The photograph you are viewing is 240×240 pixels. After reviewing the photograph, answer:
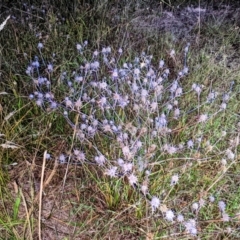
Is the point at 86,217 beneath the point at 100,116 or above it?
beneath

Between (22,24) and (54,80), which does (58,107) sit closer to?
(54,80)

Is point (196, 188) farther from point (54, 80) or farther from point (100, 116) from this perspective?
point (54, 80)

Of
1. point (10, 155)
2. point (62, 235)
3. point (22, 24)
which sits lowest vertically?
point (62, 235)

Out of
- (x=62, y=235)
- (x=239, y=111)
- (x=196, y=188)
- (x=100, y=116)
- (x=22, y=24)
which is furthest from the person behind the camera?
(x=22, y=24)

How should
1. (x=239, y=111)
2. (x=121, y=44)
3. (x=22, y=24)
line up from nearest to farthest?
1. (x=239, y=111)
2. (x=121, y=44)
3. (x=22, y=24)

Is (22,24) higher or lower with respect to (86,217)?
higher

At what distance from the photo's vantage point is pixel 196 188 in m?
1.55

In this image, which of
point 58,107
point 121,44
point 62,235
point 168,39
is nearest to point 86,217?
point 62,235

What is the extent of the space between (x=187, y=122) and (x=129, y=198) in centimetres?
56

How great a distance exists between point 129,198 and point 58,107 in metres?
0.59

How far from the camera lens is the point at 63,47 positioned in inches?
97.3

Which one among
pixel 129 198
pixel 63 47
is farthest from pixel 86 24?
pixel 129 198

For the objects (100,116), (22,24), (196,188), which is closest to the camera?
(196,188)

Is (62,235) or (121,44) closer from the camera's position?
(62,235)
